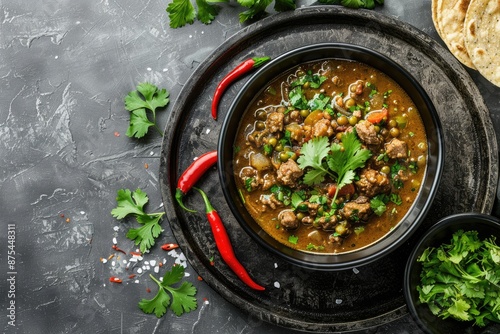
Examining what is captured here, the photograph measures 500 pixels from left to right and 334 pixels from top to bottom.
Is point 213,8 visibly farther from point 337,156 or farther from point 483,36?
point 483,36

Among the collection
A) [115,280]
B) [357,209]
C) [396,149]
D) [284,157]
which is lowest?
[115,280]

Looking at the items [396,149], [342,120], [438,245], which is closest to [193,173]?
[342,120]

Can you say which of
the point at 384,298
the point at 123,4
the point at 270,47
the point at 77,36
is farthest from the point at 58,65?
the point at 384,298

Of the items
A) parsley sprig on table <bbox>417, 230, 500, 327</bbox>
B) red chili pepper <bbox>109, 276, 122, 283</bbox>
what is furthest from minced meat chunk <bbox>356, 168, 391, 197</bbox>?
red chili pepper <bbox>109, 276, 122, 283</bbox>

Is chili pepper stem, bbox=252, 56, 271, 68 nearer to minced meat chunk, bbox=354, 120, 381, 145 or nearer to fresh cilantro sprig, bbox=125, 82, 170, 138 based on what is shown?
fresh cilantro sprig, bbox=125, 82, 170, 138

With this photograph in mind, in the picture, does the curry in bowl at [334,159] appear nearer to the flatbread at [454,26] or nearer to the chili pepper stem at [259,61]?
the chili pepper stem at [259,61]

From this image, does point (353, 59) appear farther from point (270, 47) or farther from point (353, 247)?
point (353, 247)

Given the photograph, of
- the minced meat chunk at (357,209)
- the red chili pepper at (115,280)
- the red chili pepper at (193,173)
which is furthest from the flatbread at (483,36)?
the red chili pepper at (115,280)
